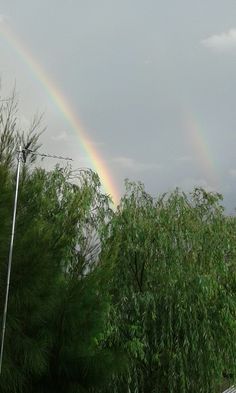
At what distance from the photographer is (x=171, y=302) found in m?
9.73

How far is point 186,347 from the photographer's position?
955 cm

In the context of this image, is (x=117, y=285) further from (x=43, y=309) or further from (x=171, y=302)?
(x=43, y=309)

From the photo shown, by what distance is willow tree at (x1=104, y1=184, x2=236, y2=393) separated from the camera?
31.4 ft

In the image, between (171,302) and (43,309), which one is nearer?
(43,309)

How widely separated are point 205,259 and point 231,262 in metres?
0.60

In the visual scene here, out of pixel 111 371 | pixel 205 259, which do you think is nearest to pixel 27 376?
pixel 111 371

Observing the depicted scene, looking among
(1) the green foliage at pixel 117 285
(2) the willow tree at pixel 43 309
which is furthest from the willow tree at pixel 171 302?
(2) the willow tree at pixel 43 309

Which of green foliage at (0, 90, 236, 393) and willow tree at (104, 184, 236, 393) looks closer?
green foliage at (0, 90, 236, 393)

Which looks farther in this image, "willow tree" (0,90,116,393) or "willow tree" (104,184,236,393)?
"willow tree" (104,184,236,393)

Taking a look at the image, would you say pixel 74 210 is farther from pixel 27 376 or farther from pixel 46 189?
pixel 27 376

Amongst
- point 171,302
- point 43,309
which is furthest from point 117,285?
point 43,309

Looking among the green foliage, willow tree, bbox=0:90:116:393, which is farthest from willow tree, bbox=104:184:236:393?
willow tree, bbox=0:90:116:393

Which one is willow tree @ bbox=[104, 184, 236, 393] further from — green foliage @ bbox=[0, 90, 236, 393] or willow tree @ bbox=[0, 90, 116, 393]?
willow tree @ bbox=[0, 90, 116, 393]

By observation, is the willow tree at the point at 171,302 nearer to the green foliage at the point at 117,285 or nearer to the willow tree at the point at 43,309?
the green foliage at the point at 117,285
